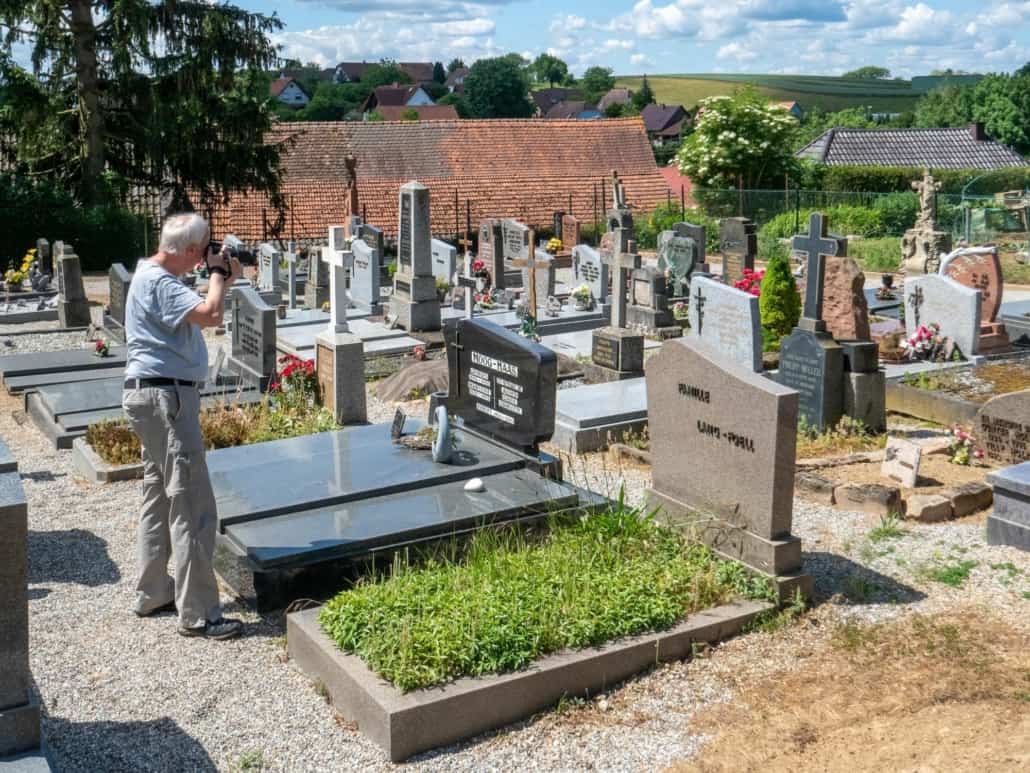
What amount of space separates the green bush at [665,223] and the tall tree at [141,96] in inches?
382

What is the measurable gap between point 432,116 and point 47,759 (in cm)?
8896

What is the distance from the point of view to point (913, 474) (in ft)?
29.2

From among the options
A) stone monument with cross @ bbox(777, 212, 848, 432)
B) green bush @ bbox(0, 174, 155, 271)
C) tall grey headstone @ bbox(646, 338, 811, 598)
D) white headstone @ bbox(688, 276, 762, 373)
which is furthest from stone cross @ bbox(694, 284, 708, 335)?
green bush @ bbox(0, 174, 155, 271)

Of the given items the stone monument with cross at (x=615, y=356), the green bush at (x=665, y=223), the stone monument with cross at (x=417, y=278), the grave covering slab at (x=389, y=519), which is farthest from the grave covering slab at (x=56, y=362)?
the green bush at (x=665, y=223)

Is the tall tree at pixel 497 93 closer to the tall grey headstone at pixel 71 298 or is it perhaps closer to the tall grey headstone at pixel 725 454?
the tall grey headstone at pixel 71 298

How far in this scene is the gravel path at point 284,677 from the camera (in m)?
4.99

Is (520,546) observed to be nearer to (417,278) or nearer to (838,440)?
(838,440)

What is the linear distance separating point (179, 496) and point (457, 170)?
97.5ft

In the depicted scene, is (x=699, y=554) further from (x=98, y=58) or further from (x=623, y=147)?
(x=623, y=147)

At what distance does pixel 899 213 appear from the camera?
101 ft

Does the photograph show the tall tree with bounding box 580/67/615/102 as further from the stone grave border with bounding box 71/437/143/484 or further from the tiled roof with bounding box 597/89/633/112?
the stone grave border with bounding box 71/437/143/484

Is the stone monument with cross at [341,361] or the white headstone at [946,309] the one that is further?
the white headstone at [946,309]

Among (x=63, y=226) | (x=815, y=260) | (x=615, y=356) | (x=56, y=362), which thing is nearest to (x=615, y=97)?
(x=63, y=226)

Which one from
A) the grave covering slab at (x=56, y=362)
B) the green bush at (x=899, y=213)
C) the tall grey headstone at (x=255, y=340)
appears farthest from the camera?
Answer: the green bush at (x=899, y=213)
